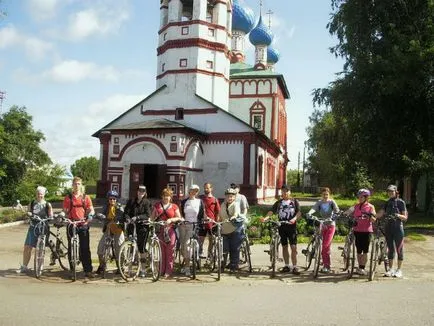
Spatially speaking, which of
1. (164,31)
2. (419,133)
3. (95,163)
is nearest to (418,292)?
(419,133)

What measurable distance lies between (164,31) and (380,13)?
14.9m

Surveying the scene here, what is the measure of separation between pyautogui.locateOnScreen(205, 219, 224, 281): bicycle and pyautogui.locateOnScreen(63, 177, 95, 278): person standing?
8.01ft

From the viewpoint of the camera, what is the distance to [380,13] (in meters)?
23.2

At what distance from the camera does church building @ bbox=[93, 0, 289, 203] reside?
28938mm

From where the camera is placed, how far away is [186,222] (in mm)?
10000

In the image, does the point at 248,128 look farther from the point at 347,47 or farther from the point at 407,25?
the point at 407,25

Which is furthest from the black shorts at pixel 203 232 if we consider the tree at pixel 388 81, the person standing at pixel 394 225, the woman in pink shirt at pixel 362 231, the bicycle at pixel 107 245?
the tree at pixel 388 81

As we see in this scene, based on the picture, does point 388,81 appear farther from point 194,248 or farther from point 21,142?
point 21,142

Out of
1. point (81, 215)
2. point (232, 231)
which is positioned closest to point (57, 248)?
point (81, 215)

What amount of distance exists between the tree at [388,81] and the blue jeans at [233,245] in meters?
12.5

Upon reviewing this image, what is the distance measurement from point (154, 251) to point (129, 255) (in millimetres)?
507

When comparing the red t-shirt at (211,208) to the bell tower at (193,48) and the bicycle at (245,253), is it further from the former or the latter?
the bell tower at (193,48)

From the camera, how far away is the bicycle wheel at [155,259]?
30.3 feet

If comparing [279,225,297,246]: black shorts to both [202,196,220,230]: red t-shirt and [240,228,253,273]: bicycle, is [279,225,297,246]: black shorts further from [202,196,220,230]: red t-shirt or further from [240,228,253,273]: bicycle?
[202,196,220,230]: red t-shirt
